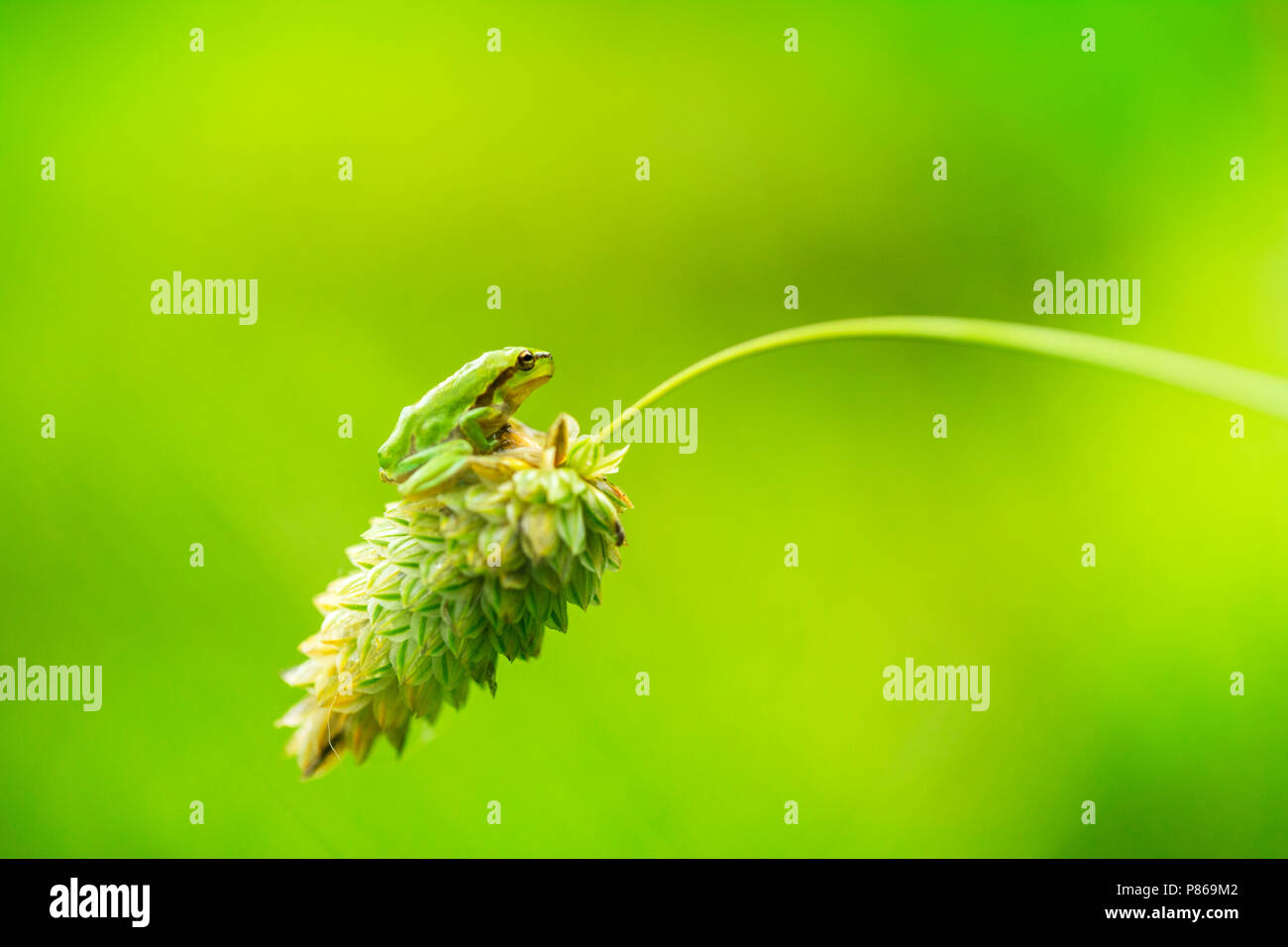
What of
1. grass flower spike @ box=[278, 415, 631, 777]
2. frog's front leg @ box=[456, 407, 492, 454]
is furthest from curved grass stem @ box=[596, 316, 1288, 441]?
frog's front leg @ box=[456, 407, 492, 454]

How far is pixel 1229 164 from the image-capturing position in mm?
4656

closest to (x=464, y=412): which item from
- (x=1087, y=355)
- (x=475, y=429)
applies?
(x=475, y=429)

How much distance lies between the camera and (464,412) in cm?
222

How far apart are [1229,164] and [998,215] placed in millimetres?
1200

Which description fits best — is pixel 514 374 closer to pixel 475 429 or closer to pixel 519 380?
pixel 519 380

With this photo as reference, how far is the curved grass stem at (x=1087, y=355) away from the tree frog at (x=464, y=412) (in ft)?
1.22

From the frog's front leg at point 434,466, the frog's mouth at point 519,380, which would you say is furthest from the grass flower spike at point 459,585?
the frog's mouth at point 519,380

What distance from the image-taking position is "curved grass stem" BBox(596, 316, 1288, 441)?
144 centimetres

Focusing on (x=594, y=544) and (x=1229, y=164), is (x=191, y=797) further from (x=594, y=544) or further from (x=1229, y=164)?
(x=1229, y=164)

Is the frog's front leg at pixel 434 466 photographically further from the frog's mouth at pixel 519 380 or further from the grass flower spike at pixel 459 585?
the frog's mouth at pixel 519 380

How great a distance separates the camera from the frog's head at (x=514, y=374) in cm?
229

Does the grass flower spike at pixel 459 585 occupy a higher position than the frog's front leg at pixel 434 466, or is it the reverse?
the frog's front leg at pixel 434 466

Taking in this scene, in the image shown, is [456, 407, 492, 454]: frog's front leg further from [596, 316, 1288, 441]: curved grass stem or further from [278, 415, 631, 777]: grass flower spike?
[596, 316, 1288, 441]: curved grass stem

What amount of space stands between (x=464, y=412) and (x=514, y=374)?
0.61 feet
